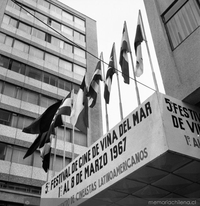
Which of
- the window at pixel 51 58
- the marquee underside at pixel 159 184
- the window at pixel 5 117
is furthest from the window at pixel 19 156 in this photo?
the marquee underside at pixel 159 184

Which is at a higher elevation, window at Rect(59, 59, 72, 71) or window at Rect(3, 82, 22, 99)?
window at Rect(59, 59, 72, 71)

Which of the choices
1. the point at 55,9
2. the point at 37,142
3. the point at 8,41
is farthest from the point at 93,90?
the point at 55,9

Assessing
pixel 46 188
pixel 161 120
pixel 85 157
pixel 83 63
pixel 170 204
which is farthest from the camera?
pixel 83 63

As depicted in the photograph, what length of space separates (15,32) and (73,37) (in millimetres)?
6849

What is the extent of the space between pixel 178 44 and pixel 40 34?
24.3 m

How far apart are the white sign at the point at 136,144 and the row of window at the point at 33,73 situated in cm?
1906

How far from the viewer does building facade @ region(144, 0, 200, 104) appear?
25.5 ft

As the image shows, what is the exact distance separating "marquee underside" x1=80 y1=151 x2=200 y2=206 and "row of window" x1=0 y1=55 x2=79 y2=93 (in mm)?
20163

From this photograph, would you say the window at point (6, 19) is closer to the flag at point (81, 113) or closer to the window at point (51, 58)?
the window at point (51, 58)

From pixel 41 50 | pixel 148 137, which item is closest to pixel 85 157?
pixel 148 137

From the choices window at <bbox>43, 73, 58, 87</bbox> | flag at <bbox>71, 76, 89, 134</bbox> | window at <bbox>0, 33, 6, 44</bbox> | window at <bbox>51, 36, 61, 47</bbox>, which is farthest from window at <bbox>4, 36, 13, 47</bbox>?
flag at <bbox>71, 76, 89, 134</bbox>

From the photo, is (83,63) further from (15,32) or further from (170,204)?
Result: (170,204)

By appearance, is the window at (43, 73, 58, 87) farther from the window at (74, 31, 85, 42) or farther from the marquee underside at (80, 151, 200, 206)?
the marquee underside at (80, 151, 200, 206)

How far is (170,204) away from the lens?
8.20m
